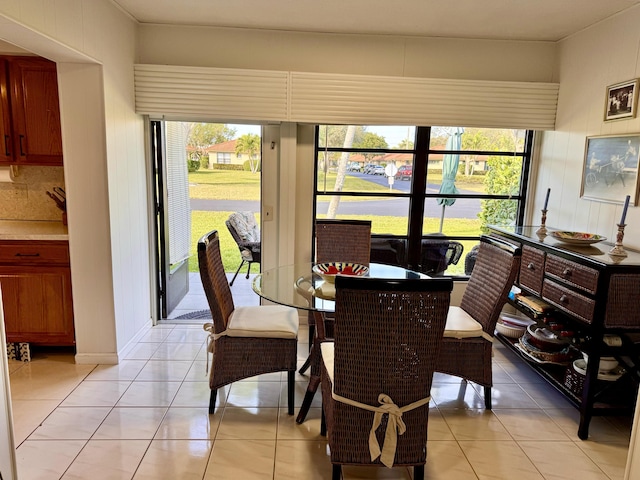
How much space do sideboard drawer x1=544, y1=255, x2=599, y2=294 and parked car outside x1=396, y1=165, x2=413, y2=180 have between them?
1453 mm

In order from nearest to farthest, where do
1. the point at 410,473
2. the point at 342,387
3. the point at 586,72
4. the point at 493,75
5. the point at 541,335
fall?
the point at 342,387
the point at 410,473
the point at 541,335
the point at 586,72
the point at 493,75

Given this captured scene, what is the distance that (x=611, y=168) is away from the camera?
111 inches

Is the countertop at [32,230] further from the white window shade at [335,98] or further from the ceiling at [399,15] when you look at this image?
the ceiling at [399,15]

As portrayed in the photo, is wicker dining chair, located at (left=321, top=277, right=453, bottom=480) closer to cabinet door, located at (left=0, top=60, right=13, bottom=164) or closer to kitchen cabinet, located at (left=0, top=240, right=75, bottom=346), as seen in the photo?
kitchen cabinet, located at (left=0, top=240, right=75, bottom=346)

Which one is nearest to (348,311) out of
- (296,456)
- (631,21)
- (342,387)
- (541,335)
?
(342,387)

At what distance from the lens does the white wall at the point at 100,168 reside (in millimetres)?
2666

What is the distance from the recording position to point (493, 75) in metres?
3.50

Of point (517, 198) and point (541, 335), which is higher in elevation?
point (517, 198)

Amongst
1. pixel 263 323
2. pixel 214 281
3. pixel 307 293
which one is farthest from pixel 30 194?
pixel 307 293

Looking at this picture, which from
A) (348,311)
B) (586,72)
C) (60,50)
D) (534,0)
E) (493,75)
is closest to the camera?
(348,311)

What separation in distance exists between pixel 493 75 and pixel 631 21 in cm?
97

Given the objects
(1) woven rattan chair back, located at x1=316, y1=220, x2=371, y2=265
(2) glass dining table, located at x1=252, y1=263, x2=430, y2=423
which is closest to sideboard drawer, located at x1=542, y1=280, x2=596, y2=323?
(2) glass dining table, located at x1=252, y1=263, x2=430, y2=423

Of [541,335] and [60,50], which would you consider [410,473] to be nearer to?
[541,335]

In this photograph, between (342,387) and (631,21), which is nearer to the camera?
(342,387)
